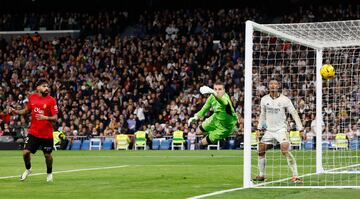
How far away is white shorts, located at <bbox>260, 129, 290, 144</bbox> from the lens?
1841cm

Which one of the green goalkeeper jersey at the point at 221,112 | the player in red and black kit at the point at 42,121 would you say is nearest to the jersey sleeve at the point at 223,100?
the green goalkeeper jersey at the point at 221,112

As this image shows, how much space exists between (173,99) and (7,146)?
992 centimetres

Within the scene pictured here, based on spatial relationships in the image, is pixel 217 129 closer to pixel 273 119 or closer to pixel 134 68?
pixel 273 119

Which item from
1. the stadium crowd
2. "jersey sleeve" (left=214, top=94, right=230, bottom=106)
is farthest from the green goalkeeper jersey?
the stadium crowd

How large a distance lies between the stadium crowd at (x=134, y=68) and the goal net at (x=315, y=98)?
645 cm

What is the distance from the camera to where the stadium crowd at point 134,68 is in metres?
47.0

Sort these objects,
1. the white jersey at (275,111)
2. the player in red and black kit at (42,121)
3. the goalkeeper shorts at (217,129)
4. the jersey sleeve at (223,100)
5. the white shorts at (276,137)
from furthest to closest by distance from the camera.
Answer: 1. the goalkeeper shorts at (217,129)
2. the player in red and black kit at (42,121)
3. the white jersey at (275,111)
4. the white shorts at (276,137)
5. the jersey sleeve at (223,100)

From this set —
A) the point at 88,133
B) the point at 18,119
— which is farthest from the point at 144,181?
the point at 18,119

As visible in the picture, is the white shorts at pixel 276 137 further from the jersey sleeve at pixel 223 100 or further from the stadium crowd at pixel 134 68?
the stadium crowd at pixel 134 68

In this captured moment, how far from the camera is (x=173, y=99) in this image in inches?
1900

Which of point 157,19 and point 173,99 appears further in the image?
point 157,19

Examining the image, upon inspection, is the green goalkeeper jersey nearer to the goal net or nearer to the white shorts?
the goal net

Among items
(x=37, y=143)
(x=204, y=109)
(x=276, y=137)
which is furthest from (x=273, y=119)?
(x=37, y=143)

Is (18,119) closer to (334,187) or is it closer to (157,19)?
(157,19)
